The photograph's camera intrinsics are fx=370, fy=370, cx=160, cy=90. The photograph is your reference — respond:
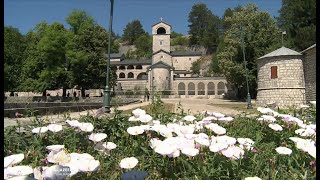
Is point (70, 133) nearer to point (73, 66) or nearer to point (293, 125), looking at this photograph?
point (293, 125)

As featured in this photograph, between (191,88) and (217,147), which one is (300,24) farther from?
(217,147)

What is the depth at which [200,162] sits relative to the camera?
7.80 ft

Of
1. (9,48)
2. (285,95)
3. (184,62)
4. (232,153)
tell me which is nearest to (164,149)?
(232,153)

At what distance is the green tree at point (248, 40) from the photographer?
111ft

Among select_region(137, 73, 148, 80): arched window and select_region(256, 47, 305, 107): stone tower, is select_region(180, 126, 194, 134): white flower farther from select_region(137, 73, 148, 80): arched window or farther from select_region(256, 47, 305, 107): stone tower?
select_region(137, 73, 148, 80): arched window

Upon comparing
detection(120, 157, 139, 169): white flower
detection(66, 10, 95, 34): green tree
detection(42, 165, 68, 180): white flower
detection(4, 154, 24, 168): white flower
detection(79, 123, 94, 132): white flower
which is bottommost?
detection(120, 157, 139, 169): white flower

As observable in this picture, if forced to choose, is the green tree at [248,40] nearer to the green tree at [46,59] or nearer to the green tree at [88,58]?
the green tree at [88,58]

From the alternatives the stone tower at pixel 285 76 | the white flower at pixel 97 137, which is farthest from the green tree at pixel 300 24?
the white flower at pixel 97 137

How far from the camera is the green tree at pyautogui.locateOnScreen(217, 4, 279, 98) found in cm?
3384

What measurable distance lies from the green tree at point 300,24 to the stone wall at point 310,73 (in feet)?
27.3

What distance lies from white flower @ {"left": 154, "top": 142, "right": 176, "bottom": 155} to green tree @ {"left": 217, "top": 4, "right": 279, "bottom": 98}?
3148 cm

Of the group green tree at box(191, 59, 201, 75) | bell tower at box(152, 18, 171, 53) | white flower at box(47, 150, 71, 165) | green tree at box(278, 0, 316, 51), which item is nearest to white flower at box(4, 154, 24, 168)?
white flower at box(47, 150, 71, 165)

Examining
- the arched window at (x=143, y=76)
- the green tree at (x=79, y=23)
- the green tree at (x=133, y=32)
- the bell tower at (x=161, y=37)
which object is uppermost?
the green tree at (x=133, y=32)

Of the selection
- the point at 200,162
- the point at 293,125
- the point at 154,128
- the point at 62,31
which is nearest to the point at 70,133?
the point at 154,128
